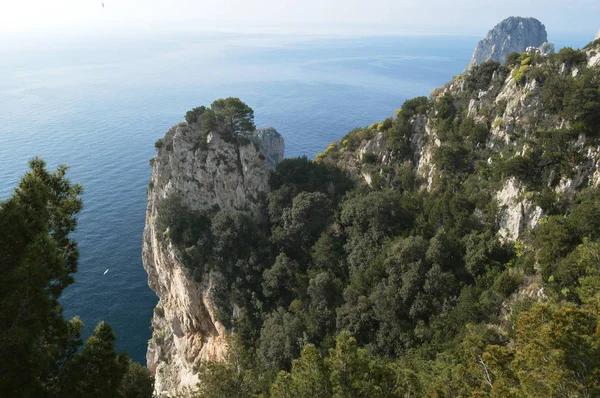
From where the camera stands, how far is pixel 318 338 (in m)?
27.7

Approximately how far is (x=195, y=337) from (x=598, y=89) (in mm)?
39245

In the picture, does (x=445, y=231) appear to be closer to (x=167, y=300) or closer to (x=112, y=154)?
(x=167, y=300)

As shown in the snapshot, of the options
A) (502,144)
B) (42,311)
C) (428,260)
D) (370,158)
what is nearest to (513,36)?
(370,158)

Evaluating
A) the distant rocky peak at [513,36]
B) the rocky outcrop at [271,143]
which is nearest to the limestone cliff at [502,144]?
the rocky outcrop at [271,143]

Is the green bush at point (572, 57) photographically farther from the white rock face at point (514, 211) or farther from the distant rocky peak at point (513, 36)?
the distant rocky peak at point (513, 36)

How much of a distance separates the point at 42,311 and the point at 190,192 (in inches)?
1135

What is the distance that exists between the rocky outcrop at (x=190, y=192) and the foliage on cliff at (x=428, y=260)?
227 centimetres

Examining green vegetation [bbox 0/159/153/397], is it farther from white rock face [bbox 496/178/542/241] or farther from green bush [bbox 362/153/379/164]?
green bush [bbox 362/153/379/164]

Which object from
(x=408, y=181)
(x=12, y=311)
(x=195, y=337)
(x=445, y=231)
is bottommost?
(x=195, y=337)

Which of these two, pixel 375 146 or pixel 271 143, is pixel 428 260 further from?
pixel 271 143

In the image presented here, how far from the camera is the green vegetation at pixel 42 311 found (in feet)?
30.5

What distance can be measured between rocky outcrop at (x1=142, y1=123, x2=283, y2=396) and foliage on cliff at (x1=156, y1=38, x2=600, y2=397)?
7.43 ft

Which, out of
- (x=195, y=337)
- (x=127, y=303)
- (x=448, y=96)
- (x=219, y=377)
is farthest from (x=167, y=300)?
(x=448, y=96)

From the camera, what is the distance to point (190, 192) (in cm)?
3806
